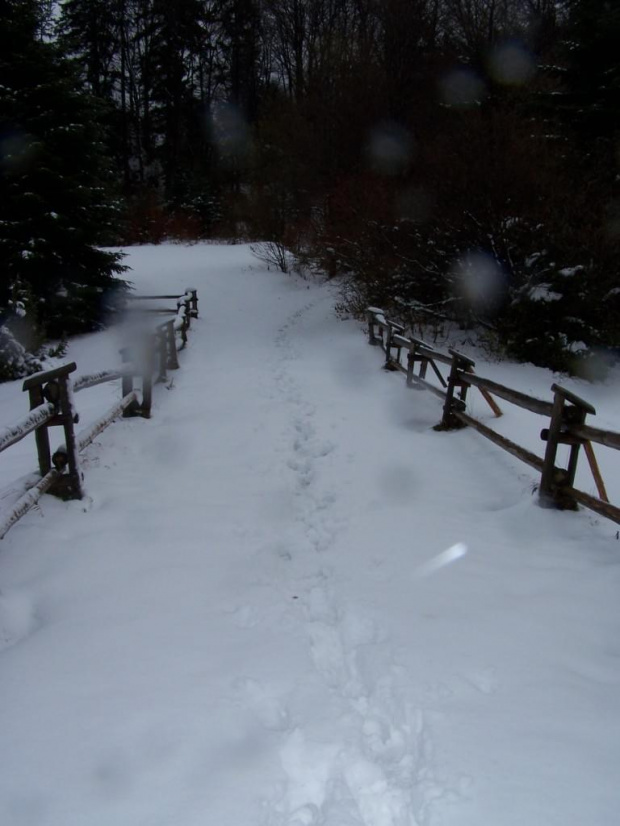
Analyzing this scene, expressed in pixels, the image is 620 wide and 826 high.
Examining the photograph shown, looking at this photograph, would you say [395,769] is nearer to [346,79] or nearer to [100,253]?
[100,253]

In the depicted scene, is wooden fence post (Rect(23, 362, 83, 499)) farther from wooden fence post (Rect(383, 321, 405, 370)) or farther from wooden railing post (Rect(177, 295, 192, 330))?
wooden railing post (Rect(177, 295, 192, 330))

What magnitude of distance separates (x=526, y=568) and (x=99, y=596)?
2.99 metres

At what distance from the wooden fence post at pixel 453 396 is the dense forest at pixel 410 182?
6.05m

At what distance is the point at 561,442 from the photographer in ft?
15.1

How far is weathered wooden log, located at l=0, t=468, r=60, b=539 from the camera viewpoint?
3771 millimetres

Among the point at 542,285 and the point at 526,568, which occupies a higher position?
the point at 542,285

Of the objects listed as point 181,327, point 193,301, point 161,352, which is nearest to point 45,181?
point 193,301

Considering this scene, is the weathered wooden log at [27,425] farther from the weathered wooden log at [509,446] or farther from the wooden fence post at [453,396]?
the wooden fence post at [453,396]

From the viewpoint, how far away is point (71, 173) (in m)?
15.1

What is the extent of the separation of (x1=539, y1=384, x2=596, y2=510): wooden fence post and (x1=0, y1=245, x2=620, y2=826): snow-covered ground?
0.53ft

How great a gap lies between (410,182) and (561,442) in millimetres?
12960

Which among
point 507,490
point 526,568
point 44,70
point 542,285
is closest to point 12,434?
point 526,568

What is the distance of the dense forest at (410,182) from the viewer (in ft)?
41.1

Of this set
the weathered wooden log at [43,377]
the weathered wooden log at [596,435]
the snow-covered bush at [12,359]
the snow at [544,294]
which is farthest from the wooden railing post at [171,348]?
the weathered wooden log at [596,435]
